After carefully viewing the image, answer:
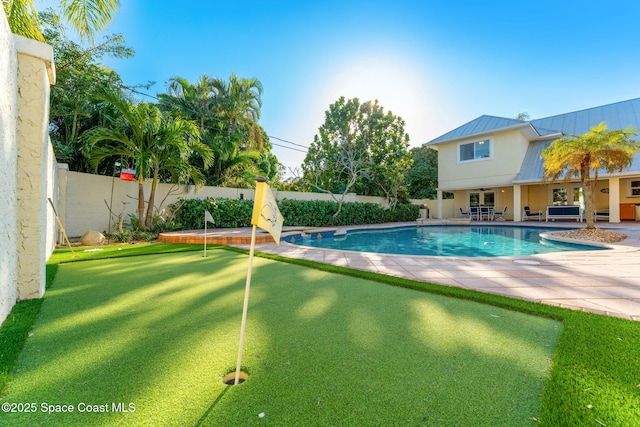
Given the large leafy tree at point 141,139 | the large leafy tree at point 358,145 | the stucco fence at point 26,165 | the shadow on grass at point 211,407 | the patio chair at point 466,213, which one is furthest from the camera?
the patio chair at point 466,213

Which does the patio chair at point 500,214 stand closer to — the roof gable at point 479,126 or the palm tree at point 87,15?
the roof gable at point 479,126

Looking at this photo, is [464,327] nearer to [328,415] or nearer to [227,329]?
[328,415]

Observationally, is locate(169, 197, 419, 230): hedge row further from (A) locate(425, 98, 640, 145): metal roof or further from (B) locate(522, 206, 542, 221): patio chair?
(B) locate(522, 206, 542, 221): patio chair

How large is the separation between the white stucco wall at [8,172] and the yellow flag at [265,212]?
8.00 feet

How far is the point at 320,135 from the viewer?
17266 millimetres

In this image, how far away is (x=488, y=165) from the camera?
17.1m

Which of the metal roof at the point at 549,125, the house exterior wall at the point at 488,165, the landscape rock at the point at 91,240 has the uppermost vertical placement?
the metal roof at the point at 549,125

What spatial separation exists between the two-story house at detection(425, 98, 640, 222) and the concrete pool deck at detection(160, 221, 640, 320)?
11273mm

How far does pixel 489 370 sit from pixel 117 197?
11644 mm

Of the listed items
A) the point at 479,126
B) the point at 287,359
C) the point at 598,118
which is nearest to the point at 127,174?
the point at 287,359

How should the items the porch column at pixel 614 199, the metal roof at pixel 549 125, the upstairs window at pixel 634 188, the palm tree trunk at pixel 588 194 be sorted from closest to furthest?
the palm tree trunk at pixel 588 194, the porch column at pixel 614 199, the metal roof at pixel 549 125, the upstairs window at pixel 634 188

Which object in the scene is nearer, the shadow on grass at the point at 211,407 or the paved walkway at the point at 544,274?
the shadow on grass at the point at 211,407

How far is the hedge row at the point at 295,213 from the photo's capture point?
10711 millimetres

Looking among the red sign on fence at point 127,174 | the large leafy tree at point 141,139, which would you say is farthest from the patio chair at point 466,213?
the red sign on fence at point 127,174
